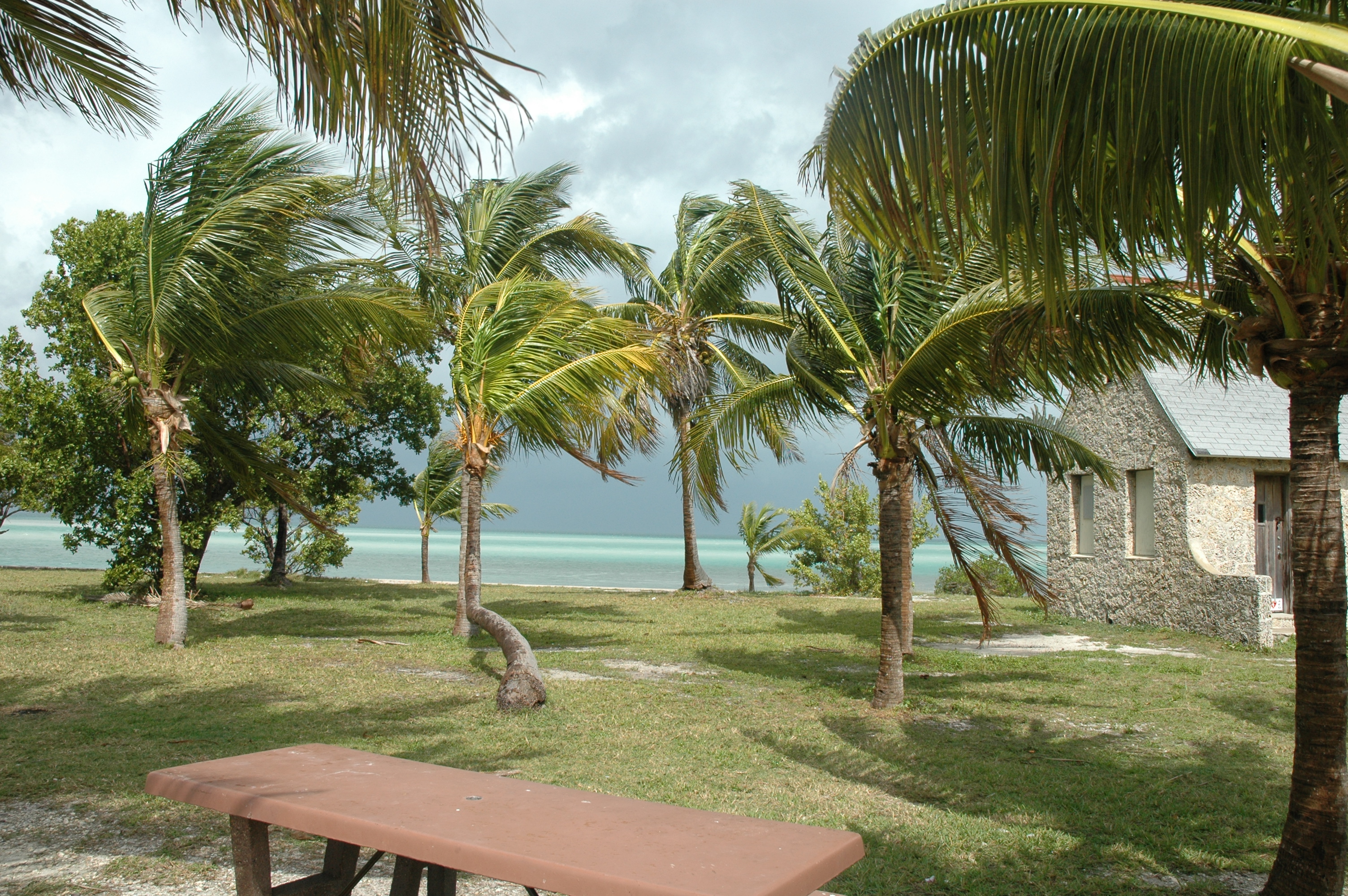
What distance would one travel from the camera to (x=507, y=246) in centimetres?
1384

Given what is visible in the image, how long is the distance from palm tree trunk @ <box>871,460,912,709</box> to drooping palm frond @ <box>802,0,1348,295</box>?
509cm

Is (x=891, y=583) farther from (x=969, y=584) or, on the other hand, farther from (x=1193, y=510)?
(x=1193, y=510)

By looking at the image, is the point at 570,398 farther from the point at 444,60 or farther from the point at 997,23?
the point at 997,23

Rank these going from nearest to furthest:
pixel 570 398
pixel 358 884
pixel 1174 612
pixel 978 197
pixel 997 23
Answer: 1. pixel 997 23
2. pixel 978 197
3. pixel 358 884
4. pixel 570 398
5. pixel 1174 612

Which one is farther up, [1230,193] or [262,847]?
[1230,193]

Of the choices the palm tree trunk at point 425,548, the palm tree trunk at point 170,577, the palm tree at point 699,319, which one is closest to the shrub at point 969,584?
the palm tree at point 699,319

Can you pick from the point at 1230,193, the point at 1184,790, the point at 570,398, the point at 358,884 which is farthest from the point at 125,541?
the point at 1230,193

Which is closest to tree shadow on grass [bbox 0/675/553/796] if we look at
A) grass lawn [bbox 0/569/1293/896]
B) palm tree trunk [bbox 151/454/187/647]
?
grass lawn [bbox 0/569/1293/896]

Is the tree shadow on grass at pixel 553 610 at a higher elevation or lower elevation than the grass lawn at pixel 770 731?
lower

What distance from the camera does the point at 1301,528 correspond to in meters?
3.82

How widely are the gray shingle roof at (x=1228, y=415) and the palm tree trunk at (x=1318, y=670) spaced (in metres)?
10.9

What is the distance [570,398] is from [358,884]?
7.34 m

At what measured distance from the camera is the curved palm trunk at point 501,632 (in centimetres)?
772

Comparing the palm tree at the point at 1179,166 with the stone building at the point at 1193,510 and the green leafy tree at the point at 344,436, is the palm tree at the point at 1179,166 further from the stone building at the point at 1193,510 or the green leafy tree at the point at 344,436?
the green leafy tree at the point at 344,436
